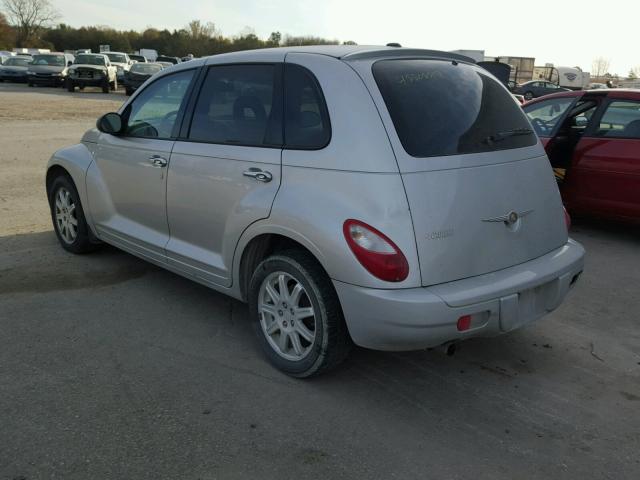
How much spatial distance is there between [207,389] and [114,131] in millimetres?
2230

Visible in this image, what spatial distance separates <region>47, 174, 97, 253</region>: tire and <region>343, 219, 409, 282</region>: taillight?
315 cm

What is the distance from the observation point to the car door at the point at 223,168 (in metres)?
3.39

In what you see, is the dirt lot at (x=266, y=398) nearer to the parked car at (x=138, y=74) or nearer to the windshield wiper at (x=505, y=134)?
the windshield wiper at (x=505, y=134)

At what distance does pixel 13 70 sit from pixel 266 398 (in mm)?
38174

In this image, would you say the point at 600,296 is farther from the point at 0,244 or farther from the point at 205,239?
the point at 0,244

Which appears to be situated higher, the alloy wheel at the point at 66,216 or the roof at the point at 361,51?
the roof at the point at 361,51

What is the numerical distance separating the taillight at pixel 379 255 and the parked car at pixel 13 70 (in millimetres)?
37896

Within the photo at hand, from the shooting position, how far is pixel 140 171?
4.29 metres

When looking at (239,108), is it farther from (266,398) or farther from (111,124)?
(266,398)

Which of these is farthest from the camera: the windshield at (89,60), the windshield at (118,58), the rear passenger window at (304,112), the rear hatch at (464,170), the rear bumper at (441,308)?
the windshield at (118,58)

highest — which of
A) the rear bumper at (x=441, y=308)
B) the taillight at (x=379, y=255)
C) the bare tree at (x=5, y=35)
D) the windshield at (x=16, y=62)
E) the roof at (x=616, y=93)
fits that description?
the bare tree at (x=5, y=35)

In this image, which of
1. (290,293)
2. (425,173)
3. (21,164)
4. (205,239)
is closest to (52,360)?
(205,239)

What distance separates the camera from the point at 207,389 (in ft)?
10.6

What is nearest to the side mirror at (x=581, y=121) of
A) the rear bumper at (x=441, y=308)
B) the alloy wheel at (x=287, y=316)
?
the rear bumper at (x=441, y=308)
